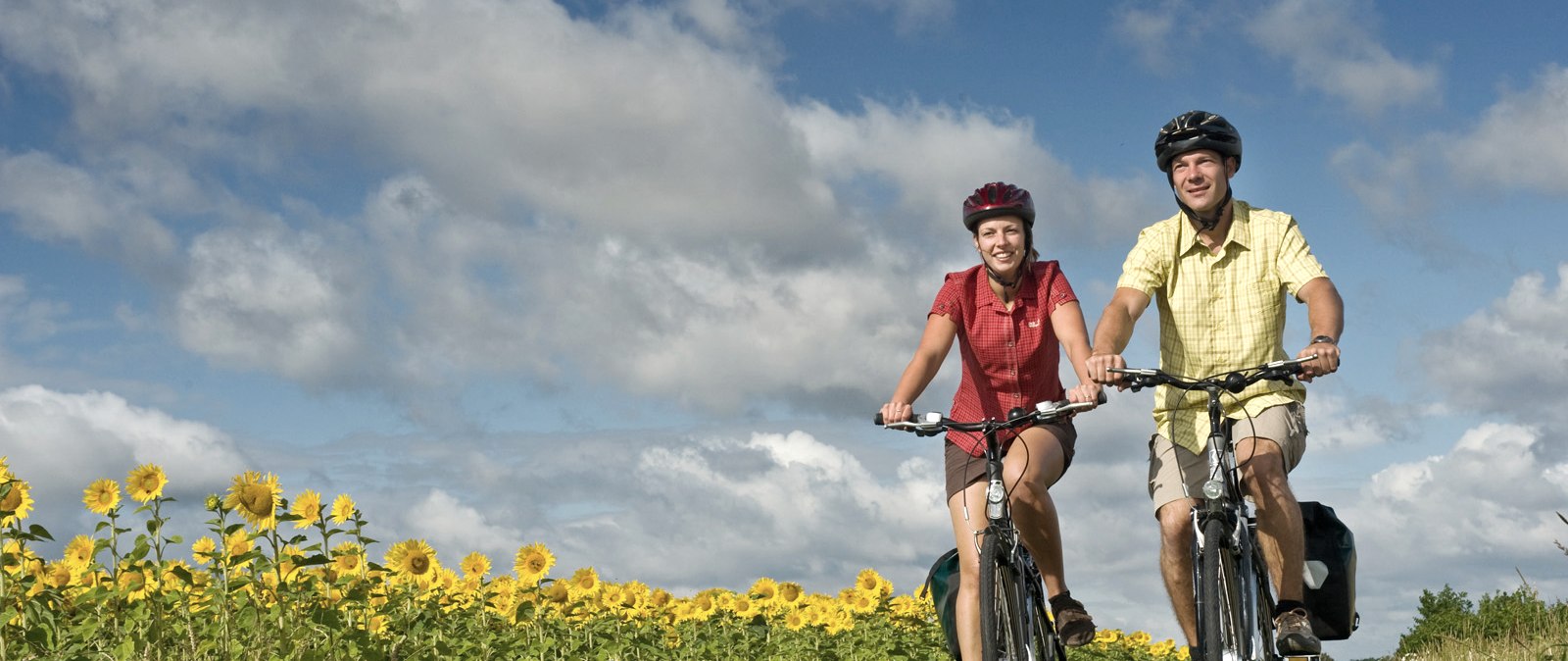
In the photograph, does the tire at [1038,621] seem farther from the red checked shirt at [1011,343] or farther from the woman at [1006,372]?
the red checked shirt at [1011,343]

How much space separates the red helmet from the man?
0.53 metres

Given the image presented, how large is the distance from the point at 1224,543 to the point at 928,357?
5.17 ft

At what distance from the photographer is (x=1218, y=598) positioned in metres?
5.12

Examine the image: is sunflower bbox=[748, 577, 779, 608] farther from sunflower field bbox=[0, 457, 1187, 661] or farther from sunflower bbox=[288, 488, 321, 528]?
sunflower bbox=[288, 488, 321, 528]

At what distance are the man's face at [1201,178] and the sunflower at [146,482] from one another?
484 centimetres

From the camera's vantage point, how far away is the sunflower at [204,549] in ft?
19.6

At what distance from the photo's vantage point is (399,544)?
759 centimetres

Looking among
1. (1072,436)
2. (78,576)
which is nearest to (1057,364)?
(1072,436)

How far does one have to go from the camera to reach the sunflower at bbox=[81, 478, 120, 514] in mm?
6449

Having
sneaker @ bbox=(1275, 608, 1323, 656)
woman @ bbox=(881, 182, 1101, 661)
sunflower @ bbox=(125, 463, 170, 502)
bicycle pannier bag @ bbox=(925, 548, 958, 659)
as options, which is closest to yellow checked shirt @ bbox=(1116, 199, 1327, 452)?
woman @ bbox=(881, 182, 1101, 661)

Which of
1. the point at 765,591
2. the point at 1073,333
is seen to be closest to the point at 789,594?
the point at 765,591

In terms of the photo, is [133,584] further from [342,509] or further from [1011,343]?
[1011,343]

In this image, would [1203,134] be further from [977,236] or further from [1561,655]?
[1561,655]

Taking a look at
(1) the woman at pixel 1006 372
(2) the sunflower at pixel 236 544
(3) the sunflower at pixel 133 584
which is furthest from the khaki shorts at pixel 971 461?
(3) the sunflower at pixel 133 584
